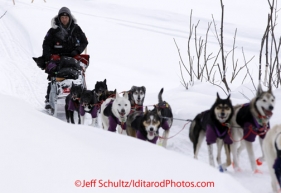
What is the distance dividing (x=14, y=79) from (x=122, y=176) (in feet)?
19.6

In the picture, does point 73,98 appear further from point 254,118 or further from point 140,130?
point 254,118

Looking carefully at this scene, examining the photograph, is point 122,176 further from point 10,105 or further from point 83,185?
point 10,105

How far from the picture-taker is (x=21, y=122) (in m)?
3.12

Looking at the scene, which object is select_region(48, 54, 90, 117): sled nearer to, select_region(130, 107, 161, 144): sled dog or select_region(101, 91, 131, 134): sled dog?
select_region(101, 91, 131, 134): sled dog

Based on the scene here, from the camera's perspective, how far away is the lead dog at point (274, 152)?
322 centimetres

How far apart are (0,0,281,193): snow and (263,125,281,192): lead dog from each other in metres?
0.26

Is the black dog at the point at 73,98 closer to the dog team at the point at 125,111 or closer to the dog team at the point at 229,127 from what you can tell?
the dog team at the point at 125,111

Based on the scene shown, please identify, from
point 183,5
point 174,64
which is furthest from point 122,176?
point 183,5

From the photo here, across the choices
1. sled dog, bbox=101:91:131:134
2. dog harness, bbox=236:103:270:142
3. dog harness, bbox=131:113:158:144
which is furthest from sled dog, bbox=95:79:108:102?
dog harness, bbox=236:103:270:142

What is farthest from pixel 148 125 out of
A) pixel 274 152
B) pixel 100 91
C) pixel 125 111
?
pixel 100 91

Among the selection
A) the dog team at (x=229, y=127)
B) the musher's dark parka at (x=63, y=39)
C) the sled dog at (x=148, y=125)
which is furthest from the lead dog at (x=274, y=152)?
the musher's dark parka at (x=63, y=39)

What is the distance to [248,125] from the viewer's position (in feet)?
13.1

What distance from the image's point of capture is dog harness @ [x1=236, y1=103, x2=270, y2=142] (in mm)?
3975

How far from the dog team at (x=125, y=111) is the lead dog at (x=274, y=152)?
120 centimetres
